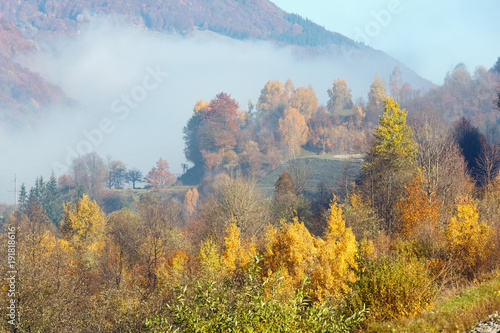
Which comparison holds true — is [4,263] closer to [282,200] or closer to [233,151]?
[282,200]

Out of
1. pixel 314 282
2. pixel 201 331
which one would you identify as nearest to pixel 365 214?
pixel 314 282

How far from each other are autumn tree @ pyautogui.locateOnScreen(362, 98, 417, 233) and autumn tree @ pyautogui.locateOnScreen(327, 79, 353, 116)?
4210 inches

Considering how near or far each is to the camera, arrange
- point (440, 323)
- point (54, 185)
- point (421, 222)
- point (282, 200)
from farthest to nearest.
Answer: point (54, 185) → point (282, 200) → point (421, 222) → point (440, 323)

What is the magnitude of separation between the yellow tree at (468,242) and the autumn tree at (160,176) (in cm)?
12476

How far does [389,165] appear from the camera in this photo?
46.0m

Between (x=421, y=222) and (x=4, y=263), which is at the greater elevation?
(x=421, y=222)

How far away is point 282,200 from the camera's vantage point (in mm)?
57844

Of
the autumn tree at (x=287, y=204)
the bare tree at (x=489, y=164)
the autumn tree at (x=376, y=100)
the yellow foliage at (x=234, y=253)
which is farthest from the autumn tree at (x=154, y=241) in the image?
the autumn tree at (x=376, y=100)

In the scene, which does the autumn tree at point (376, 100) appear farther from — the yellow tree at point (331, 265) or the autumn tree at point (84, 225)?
the yellow tree at point (331, 265)

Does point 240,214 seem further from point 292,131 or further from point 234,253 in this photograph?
point 292,131

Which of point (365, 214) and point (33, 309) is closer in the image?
point (33, 309)

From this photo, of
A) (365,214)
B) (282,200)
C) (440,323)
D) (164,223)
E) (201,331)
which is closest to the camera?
(201,331)

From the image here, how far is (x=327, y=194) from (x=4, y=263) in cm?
5110

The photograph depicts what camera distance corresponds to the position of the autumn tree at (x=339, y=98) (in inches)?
6127
